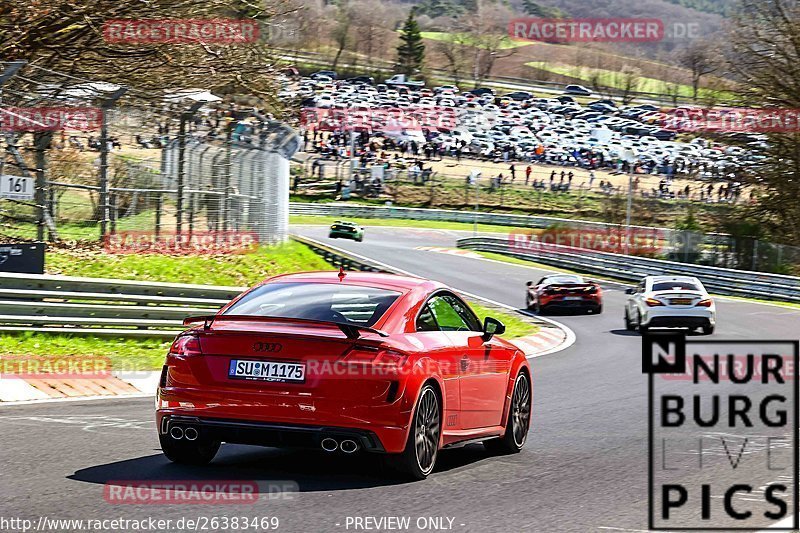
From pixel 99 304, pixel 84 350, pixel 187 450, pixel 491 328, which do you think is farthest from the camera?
pixel 99 304

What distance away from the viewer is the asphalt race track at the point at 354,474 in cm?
618

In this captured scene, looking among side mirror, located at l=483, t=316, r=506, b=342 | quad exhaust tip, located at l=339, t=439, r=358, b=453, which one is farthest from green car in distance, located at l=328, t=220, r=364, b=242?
quad exhaust tip, located at l=339, t=439, r=358, b=453

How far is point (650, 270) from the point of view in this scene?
43531 mm

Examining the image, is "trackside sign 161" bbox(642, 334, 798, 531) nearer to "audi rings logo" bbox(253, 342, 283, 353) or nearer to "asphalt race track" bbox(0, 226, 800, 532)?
"asphalt race track" bbox(0, 226, 800, 532)

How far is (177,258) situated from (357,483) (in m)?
13.4

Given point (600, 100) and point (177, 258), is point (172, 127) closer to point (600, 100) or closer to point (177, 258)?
point (177, 258)

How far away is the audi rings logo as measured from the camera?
7.21 meters

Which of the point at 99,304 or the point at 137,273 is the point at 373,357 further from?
the point at 137,273

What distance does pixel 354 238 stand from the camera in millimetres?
55375

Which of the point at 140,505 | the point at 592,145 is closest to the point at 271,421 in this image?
the point at 140,505

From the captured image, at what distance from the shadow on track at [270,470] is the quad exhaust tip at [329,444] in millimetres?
213

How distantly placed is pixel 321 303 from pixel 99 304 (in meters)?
7.64

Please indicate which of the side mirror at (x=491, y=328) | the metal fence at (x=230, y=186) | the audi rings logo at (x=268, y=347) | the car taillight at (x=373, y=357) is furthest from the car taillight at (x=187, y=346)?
the metal fence at (x=230, y=186)

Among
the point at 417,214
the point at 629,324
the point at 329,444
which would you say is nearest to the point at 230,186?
the point at 629,324
